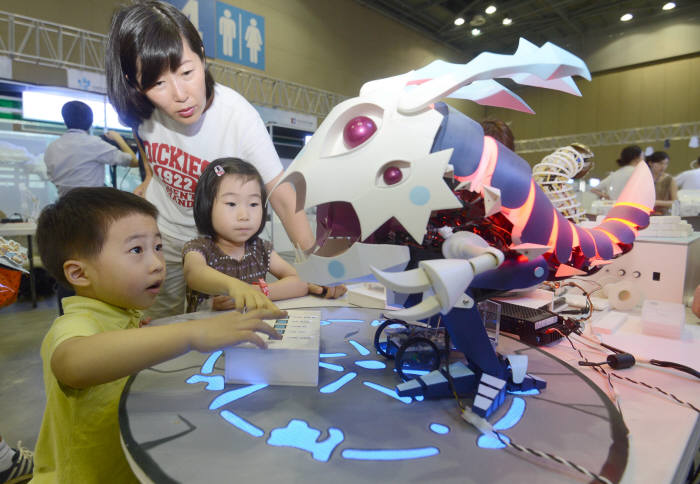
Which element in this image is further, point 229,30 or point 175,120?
point 229,30

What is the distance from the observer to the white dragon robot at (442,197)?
46 centimetres

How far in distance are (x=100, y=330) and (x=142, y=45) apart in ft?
1.74

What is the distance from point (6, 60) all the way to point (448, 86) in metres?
3.26

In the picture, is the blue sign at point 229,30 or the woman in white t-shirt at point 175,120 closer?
the woman in white t-shirt at point 175,120

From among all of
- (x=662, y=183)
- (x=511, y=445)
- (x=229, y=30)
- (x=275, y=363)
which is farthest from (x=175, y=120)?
(x=229, y=30)

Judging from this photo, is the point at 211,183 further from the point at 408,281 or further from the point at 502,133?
the point at 502,133

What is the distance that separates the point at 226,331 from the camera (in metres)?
0.52

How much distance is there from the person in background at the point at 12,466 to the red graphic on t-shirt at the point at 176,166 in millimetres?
723

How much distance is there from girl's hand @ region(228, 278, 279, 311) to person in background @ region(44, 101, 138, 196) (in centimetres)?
161

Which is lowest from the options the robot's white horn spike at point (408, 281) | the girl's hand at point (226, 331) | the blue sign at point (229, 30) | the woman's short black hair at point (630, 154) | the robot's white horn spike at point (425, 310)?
the girl's hand at point (226, 331)

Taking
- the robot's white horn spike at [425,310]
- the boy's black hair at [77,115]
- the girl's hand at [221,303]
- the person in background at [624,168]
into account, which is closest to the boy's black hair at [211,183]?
the girl's hand at [221,303]

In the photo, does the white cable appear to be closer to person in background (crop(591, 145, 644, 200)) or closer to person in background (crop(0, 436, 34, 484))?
person in background (crop(0, 436, 34, 484))

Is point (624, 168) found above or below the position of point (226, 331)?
above

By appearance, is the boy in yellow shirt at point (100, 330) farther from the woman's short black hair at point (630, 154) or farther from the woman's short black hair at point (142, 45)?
the woman's short black hair at point (630, 154)
